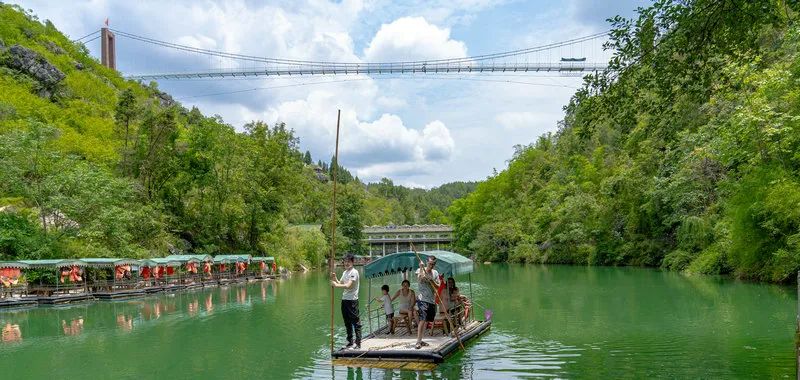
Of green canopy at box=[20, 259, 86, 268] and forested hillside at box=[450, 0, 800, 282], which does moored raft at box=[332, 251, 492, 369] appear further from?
green canopy at box=[20, 259, 86, 268]

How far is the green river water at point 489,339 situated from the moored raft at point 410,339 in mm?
231

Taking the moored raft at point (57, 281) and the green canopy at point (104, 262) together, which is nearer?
the moored raft at point (57, 281)

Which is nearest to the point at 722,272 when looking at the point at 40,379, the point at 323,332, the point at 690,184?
the point at 690,184

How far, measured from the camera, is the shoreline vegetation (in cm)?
978

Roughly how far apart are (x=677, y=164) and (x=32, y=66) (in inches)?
2913

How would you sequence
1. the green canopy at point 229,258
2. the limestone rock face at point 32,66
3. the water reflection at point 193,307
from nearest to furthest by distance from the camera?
the water reflection at point 193,307, the green canopy at point 229,258, the limestone rock face at point 32,66

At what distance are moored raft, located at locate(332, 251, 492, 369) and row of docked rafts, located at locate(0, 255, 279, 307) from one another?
2215 centimetres

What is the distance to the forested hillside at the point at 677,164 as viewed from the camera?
30.7 feet

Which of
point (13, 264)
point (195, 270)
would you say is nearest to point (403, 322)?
point (13, 264)

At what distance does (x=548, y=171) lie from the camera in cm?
9119

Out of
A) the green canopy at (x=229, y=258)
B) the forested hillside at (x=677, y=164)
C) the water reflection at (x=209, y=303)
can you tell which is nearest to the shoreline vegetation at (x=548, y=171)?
the forested hillside at (x=677, y=164)

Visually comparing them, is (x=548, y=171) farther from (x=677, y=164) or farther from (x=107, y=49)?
(x=107, y=49)

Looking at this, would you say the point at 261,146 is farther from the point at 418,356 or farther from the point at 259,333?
the point at 418,356

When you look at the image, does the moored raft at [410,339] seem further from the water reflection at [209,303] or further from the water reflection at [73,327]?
the water reflection at [209,303]
